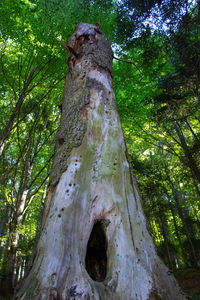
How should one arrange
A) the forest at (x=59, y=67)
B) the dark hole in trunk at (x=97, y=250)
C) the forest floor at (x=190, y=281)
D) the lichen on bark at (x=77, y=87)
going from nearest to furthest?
the dark hole in trunk at (x=97, y=250)
the lichen on bark at (x=77, y=87)
the forest at (x=59, y=67)
the forest floor at (x=190, y=281)

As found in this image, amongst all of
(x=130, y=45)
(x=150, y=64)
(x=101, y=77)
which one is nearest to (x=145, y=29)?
(x=130, y=45)

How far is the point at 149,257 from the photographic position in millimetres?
1218

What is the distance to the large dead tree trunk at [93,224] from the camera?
3.37 ft

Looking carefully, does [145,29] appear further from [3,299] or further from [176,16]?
[3,299]

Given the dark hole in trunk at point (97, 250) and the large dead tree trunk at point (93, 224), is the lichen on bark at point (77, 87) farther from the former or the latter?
the dark hole in trunk at point (97, 250)

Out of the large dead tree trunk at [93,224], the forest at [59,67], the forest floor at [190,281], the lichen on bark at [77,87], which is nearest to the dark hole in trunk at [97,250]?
the large dead tree trunk at [93,224]

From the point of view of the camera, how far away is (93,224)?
4.28ft

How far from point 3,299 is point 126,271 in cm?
562

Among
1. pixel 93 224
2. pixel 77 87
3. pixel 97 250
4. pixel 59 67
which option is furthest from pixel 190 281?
pixel 59 67

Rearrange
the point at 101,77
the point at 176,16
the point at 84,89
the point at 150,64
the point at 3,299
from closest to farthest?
the point at 84,89
the point at 101,77
the point at 3,299
the point at 176,16
the point at 150,64

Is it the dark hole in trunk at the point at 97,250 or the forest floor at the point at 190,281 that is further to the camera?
the forest floor at the point at 190,281

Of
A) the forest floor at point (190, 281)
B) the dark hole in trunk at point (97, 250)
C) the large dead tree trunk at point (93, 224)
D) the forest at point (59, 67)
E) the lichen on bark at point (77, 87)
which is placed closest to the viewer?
the large dead tree trunk at point (93, 224)

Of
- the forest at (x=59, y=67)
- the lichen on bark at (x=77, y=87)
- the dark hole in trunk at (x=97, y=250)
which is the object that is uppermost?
the forest at (x=59, y=67)

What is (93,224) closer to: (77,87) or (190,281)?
(77,87)
